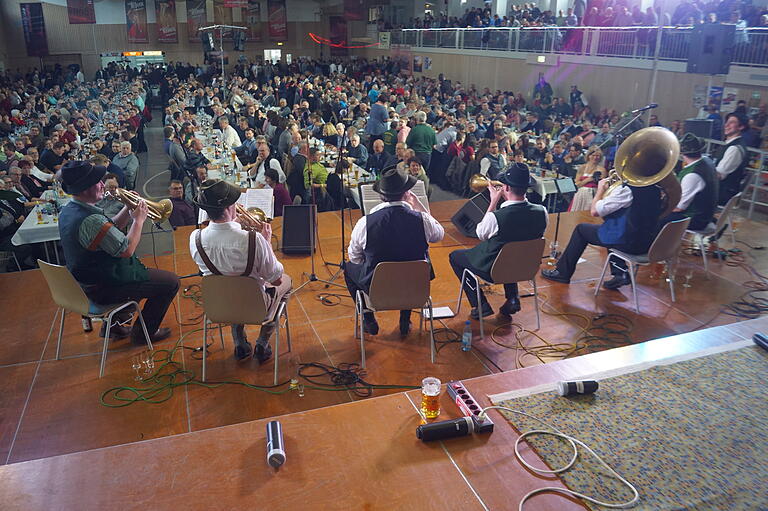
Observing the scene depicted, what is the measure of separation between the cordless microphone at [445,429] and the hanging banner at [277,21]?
97.2 feet

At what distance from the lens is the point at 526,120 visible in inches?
531

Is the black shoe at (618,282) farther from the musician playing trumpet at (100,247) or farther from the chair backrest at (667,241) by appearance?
the musician playing trumpet at (100,247)

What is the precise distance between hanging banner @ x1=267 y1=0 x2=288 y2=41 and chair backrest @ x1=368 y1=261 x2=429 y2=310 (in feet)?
92.1

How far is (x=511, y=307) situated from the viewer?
4828 millimetres

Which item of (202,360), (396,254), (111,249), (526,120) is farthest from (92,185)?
(526,120)

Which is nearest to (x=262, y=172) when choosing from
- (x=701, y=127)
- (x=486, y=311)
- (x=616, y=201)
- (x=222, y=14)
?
(x=486, y=311)

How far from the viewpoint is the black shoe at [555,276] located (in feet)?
18.1

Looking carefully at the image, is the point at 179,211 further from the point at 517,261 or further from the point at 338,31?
the point at 338,31

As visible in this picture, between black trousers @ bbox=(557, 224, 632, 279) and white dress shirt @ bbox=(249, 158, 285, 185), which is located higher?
white dress shirt @ bbox=(249, 158, 285, 185)

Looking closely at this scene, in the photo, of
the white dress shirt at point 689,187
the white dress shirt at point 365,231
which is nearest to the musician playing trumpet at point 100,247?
the white dress shirt at point 365,231

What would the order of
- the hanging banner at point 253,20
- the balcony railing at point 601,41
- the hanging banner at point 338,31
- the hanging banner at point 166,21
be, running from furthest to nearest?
1. the hanging banner at point 338,31
2. the hanging banner at point 253,20
3. the hanging banner at point 166,21
4. the balcony railing at point 601,41

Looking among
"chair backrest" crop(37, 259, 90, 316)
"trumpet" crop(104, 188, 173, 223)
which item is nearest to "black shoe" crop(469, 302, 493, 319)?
"trumpet" crop(104, 188, 173, 223)

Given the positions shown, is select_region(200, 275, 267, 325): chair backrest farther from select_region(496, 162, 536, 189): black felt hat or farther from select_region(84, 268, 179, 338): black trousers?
select_region(496, 162, 536, 189): black felt hat

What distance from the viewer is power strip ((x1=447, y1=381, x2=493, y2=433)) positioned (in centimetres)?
247
